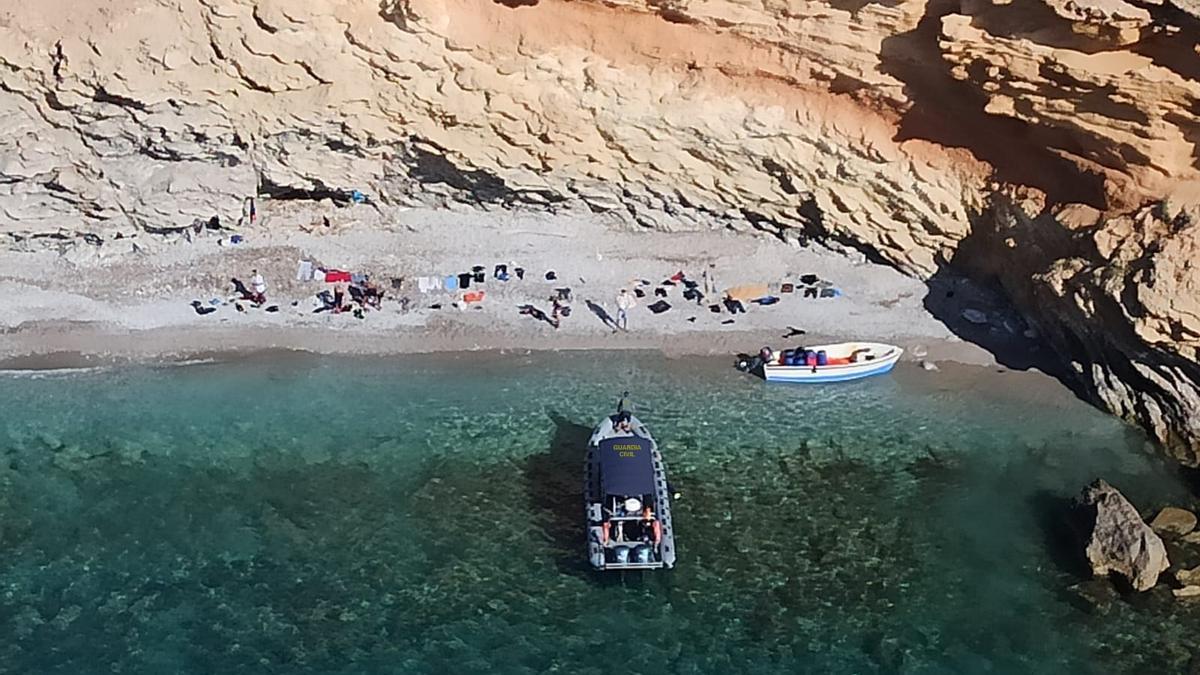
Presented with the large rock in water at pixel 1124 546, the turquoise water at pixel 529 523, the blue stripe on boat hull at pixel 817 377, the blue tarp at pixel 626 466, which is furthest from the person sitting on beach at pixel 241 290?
the large rock in water at pixel 1124 546

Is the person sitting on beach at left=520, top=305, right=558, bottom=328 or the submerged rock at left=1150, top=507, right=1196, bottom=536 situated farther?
the person sitting on beach at left=520, top=305, right=558, bottom=328

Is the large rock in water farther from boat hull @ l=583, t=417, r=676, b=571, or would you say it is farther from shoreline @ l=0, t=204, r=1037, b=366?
boat hull @ l=583, t=417, r=676, b=571

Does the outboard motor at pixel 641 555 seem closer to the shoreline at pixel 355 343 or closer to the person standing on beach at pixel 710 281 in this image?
the shoreline at pixel 355 343

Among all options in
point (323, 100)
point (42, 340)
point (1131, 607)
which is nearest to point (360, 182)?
point (323, 100)

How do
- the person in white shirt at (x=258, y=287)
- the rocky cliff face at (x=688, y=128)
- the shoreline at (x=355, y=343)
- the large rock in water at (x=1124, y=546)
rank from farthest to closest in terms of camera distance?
the person in white shirt at (x=258, y=287) → the shoreline at (x=355, y=343) → the rocky cliff face at (x=688, y=128) → the large rock in water at (x=1124, y=546)

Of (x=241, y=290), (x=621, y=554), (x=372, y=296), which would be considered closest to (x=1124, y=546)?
(x=621, y=554)

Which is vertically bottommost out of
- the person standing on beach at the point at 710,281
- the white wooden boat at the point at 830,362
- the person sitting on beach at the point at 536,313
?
the white wooden boat at the point at 830,362

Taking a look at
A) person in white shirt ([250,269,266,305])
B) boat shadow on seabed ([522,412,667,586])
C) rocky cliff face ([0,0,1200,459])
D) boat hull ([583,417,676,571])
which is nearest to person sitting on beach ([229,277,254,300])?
person in white shirt ([250,269,266,305])
